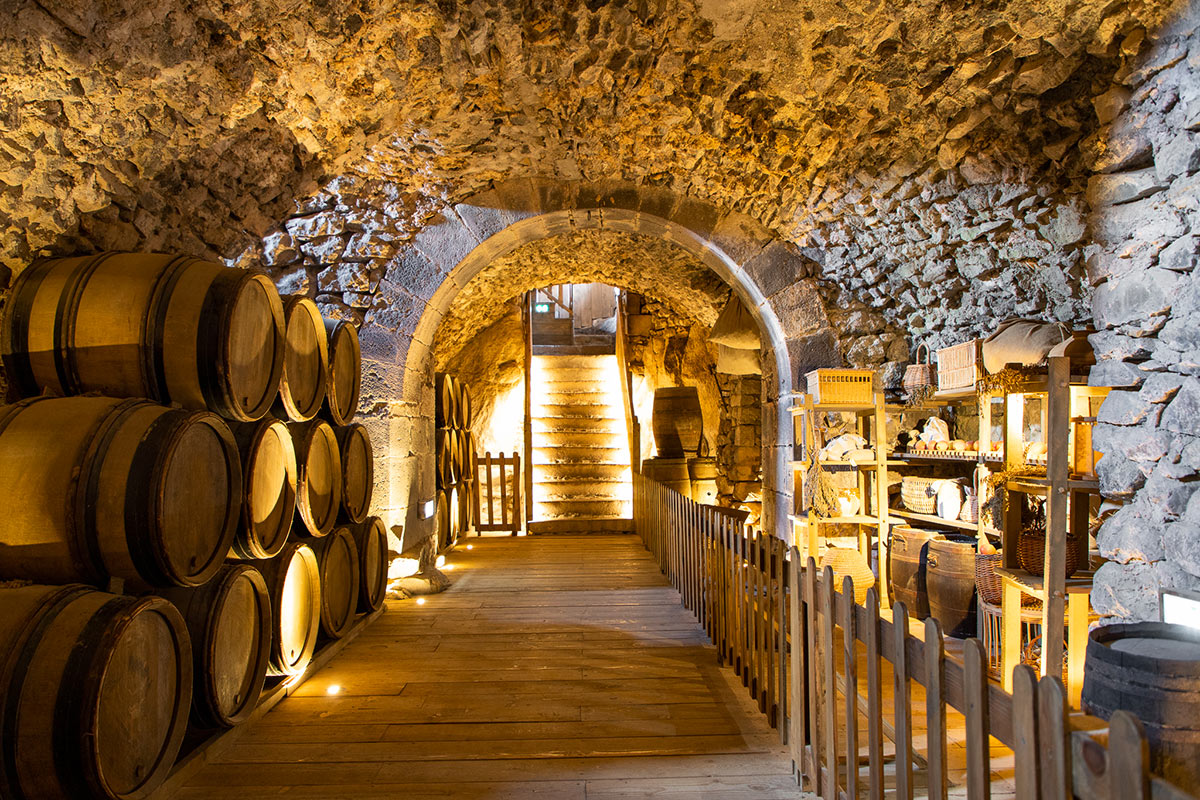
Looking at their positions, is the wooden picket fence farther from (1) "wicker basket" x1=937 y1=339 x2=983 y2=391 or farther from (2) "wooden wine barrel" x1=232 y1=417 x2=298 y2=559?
(2) "wooden wine barrel" x1=232 y1=417 x2=298 y2=559

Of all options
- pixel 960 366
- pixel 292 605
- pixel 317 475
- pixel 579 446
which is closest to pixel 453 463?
pixel 579 446

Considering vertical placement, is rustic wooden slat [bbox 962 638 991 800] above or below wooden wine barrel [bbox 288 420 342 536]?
below

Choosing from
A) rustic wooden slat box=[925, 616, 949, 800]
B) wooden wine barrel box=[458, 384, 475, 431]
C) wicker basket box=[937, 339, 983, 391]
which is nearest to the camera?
rustic wooden slat box=[925, 616, 949, 800]

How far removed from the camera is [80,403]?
2291 millimetres

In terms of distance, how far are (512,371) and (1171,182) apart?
33.1ft

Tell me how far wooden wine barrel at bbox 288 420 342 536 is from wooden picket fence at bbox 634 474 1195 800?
6.92 ft

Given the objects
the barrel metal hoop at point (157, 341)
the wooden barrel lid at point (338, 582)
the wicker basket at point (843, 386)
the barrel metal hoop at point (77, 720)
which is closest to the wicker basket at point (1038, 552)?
the wicker basket at point (843, 386)

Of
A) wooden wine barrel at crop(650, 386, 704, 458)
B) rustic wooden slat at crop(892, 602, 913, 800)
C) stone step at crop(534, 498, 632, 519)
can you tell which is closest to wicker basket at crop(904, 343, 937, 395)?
rustic wooden slat at crop(892, 602, 913, 800)

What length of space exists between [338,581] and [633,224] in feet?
11.6

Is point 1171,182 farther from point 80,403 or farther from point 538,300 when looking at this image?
point 538,300

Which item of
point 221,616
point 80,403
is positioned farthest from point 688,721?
point 80,403

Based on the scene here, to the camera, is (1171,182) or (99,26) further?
(1171,182)

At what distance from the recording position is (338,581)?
13.3 feet

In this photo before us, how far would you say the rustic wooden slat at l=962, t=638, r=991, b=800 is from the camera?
1.41 m
